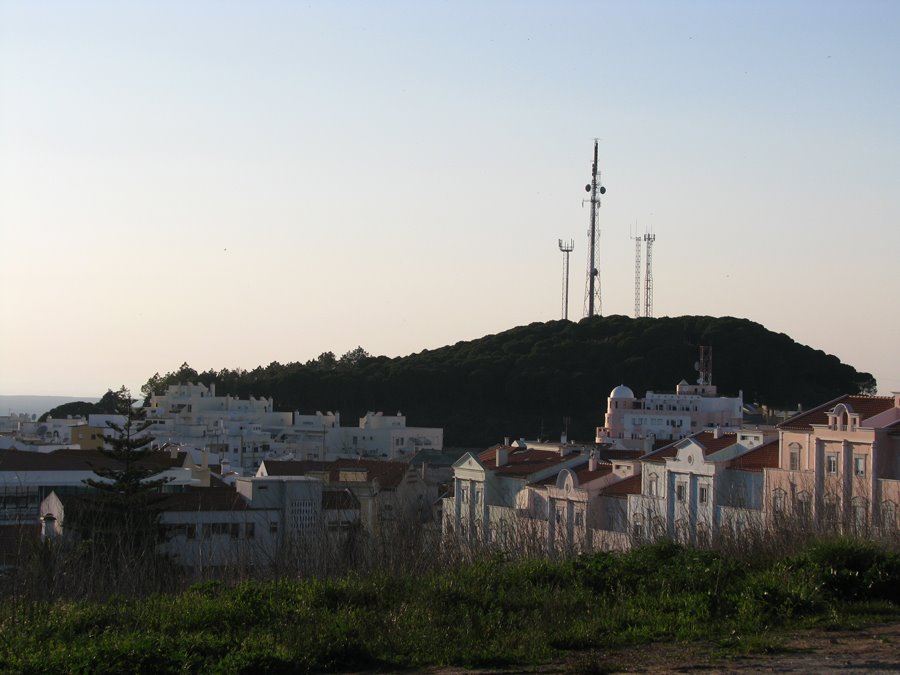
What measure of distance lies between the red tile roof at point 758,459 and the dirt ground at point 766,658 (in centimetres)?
2236

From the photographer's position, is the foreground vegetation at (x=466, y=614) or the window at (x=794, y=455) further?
the window at (x=794, y=455)

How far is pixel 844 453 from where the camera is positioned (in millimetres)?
29469

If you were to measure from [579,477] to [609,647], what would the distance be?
26.4 metres

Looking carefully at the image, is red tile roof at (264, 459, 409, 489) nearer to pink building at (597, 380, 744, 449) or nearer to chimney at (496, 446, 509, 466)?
chimney at (496, 446, 509, 466)

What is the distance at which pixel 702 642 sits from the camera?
9.85 meters

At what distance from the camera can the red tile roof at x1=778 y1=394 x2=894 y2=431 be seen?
3111 centimetres

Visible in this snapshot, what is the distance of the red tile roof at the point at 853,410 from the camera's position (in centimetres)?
3111

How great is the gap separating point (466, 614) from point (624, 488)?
24.6 m

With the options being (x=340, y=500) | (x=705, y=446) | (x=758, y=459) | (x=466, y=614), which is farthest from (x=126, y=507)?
(x=466, y=614)

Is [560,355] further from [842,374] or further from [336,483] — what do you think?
[336,483]

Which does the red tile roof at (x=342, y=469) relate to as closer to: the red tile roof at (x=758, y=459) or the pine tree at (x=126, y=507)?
the pine tree at (x=126, y=507)

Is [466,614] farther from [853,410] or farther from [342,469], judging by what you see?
[342,469]

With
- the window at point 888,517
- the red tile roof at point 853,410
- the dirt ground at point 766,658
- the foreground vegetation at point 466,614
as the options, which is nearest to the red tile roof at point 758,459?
the red tile roof at point 853,410

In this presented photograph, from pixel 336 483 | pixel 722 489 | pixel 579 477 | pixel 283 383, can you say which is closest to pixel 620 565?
pixel 722 489
